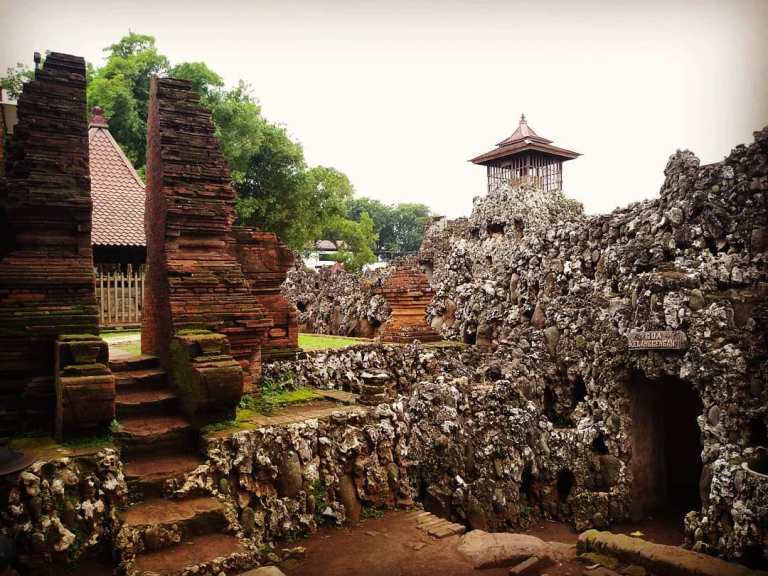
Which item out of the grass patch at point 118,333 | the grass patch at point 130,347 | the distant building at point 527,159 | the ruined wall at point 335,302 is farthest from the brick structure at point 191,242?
the distant building at point 527,159

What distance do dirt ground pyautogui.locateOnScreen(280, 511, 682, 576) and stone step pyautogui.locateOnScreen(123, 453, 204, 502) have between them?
3.99 feet

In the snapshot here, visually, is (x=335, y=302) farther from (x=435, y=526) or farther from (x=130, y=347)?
(x=435, y=526)

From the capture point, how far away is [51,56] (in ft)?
21.2

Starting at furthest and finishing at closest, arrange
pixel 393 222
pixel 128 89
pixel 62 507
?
pixel 393 222
pixel 128 89
pixel 62 507

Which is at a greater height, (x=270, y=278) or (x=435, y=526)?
(x=270, y=278)

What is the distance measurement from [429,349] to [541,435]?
97.1 inches

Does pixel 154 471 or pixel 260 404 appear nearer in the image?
pixel 154 471

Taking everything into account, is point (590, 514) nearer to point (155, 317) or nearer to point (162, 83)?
point (155, 317)

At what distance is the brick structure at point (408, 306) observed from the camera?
10.4 meters

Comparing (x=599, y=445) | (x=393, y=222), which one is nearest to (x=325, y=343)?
(x=599, y=445)

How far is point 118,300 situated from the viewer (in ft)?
41.4

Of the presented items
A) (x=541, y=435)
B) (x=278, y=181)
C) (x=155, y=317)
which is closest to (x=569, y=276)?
(x=541, y=435)

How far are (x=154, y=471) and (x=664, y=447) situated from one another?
28.7ft

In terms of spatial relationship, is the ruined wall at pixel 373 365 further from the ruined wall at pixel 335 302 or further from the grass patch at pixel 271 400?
the ruined wall at pixel 335 302
